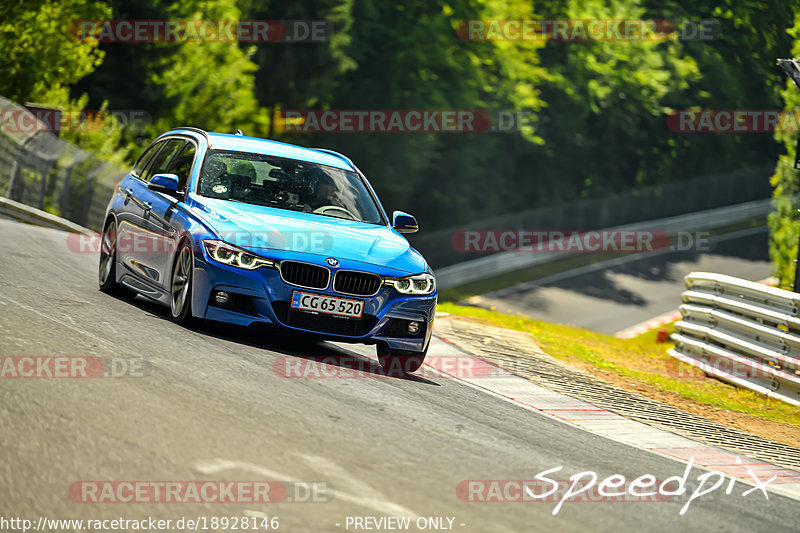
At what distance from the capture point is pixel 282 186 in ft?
32.6

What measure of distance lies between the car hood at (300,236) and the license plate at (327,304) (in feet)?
1.03

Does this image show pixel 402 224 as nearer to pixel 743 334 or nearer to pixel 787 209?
pixel 743 334

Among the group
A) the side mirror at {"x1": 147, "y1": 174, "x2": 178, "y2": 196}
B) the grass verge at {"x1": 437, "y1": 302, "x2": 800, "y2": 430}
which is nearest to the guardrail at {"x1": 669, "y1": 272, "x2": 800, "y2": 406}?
the grass verge at {"x1": 437, "y1": 302, "x2": 800, "y2": 430}

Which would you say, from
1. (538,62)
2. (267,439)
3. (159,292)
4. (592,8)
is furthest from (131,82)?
(267,439)

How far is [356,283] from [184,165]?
261cm

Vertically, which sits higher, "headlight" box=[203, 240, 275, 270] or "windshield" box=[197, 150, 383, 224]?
"windshield" box=[197, 150, 383, 224]

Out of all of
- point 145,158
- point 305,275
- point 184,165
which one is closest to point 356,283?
point 305,275

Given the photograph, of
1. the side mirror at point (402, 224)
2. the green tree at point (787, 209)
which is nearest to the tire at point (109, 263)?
the side mirror at point (402, 224)

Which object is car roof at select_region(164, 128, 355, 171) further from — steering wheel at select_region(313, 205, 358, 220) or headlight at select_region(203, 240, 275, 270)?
headlight at select_region(203, 240, 275, 270)

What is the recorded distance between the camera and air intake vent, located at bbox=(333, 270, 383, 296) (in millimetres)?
8680

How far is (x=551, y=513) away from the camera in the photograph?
5.68 metres

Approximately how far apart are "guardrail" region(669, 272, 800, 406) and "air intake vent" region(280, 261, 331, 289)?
6272 millimetres

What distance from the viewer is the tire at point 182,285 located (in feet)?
29.2

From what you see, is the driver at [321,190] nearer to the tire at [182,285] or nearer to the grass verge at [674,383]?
the tire at [182,285]
